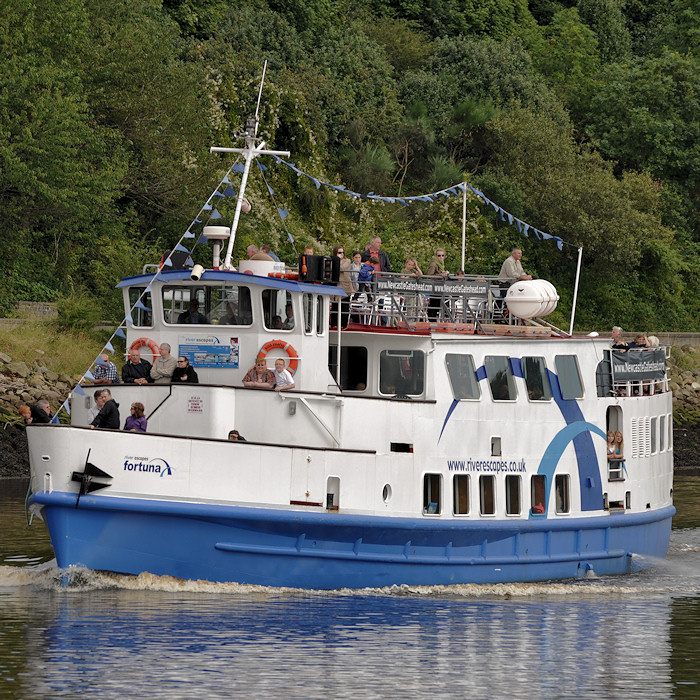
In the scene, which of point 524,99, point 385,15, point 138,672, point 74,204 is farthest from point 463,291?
point 385,15

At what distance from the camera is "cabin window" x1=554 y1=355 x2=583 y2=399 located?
2602 centimetres

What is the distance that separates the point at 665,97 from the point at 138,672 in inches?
2212

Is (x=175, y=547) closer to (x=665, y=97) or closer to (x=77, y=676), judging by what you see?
(x=77, y=676)

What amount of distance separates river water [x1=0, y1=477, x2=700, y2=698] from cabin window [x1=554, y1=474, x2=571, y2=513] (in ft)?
4.90

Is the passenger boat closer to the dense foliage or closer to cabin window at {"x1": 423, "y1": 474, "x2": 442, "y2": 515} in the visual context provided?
cabin window at {"x1": 423, "y1": 474, "x2": 442, "y2": 515}

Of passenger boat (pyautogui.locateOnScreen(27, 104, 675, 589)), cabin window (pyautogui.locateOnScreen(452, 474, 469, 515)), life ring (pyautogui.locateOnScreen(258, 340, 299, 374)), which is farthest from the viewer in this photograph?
cabin window (pyautogui.locateOnScreen(452, 474, 469, 515))

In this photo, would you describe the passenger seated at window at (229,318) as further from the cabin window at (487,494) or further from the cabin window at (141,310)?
the cabin window at (487,494)

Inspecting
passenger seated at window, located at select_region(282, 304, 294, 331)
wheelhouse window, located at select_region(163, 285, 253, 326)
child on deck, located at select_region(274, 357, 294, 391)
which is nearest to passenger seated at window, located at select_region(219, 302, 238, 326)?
wheelhouse window, located at select_region(163, 285, 253, 326)

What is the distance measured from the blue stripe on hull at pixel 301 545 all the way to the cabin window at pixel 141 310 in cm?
450

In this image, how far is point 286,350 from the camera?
23.8 m

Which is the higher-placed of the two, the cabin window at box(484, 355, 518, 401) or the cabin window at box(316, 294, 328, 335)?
the cabin window at box(316, 294, 328, 335)

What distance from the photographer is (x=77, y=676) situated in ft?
56.9

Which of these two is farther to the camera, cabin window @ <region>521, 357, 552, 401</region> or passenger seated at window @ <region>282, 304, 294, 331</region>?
cabin window @ <region>521, 357, 552, 401</region>

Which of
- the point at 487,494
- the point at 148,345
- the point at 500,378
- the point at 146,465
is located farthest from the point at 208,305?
the point at 487,494
